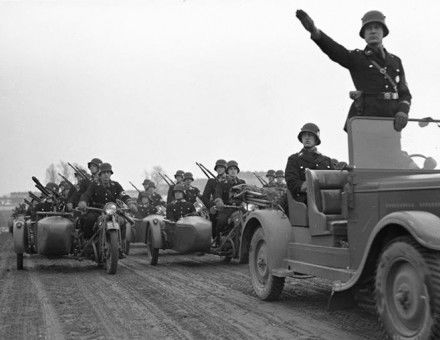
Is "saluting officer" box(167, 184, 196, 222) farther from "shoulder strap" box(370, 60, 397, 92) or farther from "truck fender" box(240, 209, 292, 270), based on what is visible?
"shoulder strap" box(370, 60, 397, 92)

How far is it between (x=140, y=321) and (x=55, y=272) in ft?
16.3

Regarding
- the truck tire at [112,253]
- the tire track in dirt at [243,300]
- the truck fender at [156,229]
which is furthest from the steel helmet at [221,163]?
the truck tire at [112,253]

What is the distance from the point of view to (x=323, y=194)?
5.75 m

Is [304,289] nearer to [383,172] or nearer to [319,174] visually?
[319,174]

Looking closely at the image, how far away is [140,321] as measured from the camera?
5574 mm

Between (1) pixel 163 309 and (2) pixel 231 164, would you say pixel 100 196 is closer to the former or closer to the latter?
(2) pixel 231 164

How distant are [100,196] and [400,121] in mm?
6932

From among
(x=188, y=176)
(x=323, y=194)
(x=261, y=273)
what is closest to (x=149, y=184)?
(x=188, y=176)

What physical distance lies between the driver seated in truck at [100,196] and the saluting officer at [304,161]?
4.46m

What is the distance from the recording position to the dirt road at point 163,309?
5070 mm

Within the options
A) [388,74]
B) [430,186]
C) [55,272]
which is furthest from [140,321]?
[55,272]

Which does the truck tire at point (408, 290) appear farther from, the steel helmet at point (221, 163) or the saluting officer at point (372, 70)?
the steel helmet at point (221, 163)

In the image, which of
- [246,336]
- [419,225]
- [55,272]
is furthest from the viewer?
[55,272]

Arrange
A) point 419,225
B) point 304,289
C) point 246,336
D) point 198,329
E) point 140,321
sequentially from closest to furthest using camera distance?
point 419,225
point 246,336
point 198,329
point 140,321
point 304,289
